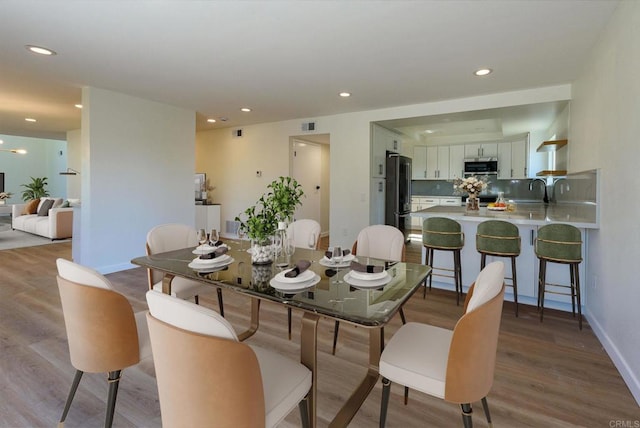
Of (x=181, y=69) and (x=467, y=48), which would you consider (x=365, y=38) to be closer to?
(x=467, y=48)

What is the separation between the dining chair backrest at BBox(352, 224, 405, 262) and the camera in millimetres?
2500

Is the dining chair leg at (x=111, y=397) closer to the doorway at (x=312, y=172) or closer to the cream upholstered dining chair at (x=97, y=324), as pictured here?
the cream upholstered dining chair at (x=97, y=324)

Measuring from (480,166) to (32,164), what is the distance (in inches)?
598

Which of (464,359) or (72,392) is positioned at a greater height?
(464,359)

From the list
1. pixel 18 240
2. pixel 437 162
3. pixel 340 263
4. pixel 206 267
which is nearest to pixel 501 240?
pixel 340 263

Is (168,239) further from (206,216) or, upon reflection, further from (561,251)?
(206,216)

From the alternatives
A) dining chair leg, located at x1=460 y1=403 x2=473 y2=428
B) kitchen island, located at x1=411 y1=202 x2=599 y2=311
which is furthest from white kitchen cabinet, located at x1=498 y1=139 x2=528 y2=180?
dining chair leg, located at x1=460 y1=403 x2=473 y2=428

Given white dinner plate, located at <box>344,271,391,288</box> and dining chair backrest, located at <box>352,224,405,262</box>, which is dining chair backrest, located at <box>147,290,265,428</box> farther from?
dining chair backrest, located at <box>352,224,405,262</box>

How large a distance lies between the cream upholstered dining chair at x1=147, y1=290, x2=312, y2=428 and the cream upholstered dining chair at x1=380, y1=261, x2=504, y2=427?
2.15ft

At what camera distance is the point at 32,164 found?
11.9 m

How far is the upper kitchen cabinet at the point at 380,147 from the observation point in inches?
215

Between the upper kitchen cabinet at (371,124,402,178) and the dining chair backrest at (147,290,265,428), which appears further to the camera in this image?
the upper kitchen cabinet at (371,124,402,178)

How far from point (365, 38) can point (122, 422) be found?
10.3 feet

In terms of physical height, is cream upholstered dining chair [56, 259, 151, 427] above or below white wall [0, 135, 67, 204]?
below
